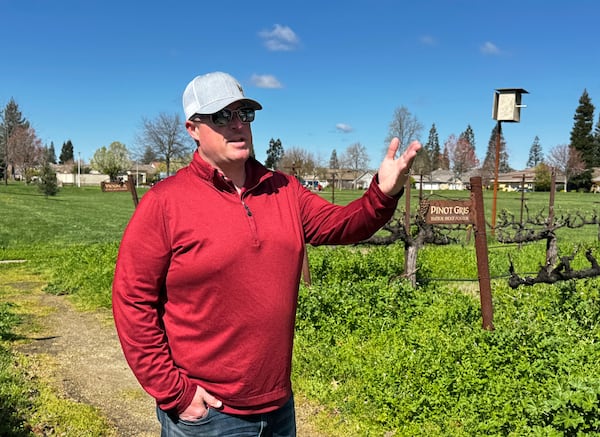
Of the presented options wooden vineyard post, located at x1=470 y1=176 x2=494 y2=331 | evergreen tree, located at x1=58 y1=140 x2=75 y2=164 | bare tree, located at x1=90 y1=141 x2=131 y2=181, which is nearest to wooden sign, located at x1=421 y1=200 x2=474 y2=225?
wooden vineyard post, located at x1=470 y1=176 x2=494 y2=331

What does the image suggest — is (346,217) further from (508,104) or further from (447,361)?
(508,104)

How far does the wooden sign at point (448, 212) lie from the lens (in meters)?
5.75

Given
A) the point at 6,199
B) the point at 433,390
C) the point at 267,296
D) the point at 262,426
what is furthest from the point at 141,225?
the point at 6,199

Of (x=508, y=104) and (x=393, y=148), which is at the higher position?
(x=508, y=104)

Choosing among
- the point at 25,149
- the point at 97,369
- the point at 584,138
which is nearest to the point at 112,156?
the point at 25,149

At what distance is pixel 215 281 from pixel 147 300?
27cm

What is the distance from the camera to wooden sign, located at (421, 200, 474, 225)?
575 cm

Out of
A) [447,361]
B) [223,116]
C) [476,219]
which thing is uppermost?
[223,116]

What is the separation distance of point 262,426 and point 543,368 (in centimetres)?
305

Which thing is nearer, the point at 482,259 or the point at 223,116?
the point at 223,116

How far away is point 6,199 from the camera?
119 feet

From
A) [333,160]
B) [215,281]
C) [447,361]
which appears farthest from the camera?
[333,160]

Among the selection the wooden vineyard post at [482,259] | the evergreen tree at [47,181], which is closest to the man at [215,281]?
the wooden vineyard post at [482,259]

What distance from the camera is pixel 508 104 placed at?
1498 cm
